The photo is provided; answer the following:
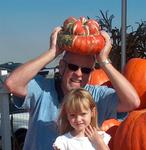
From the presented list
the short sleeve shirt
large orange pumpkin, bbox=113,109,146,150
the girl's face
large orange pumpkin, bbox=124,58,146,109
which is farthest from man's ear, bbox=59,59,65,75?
large orange pumpkin, bbox=124,58,146,109

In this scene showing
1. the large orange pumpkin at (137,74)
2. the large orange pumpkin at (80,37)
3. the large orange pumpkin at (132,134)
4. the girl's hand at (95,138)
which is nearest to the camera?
the girl's hand at (95,138)

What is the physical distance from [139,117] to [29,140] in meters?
0.83

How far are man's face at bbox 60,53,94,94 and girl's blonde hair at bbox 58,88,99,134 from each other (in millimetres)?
122

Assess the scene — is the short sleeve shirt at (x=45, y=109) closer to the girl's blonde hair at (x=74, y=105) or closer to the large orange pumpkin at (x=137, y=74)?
the girl's blonde hair at (x=74, y=105)

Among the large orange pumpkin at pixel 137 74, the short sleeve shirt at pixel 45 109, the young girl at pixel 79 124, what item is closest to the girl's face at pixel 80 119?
the young girl at pixel 79 124

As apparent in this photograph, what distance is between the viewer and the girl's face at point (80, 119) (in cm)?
273

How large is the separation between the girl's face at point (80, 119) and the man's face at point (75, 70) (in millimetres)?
237

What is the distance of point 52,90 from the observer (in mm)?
3041

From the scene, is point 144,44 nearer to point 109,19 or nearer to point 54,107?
point 109,19

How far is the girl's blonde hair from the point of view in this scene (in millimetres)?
2730

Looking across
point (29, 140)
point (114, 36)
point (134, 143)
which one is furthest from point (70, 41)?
point (114, 36)

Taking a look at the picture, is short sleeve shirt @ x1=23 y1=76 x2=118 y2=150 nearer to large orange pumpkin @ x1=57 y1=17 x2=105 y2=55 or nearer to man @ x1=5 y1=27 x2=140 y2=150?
man @ x1=5 y1=27 x2=140 y2=150

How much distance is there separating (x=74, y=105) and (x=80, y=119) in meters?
0.08

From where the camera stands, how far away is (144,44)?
764cm
